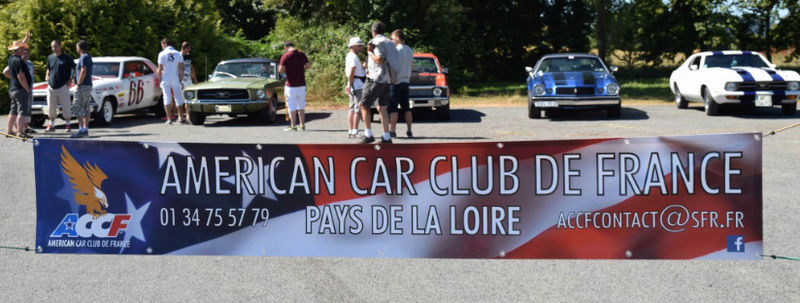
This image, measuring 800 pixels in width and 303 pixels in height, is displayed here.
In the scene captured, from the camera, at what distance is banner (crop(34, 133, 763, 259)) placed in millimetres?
4223

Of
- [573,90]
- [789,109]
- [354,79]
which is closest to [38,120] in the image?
[354,79]

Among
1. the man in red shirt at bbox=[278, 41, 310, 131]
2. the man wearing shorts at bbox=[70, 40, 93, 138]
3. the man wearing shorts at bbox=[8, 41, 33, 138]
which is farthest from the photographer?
the man in red shirt at bbox=[278, 41, 310, 131]

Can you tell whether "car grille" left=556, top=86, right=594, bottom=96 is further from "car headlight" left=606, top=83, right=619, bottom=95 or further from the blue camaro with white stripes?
"car headlight" left=606, top=83, right=619, bottom=95

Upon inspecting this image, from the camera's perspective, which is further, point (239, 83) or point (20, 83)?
point (239, 83)

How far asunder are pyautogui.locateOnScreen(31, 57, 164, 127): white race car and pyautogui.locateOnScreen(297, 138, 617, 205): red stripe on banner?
12693 millimetres

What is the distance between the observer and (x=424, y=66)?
17438mm

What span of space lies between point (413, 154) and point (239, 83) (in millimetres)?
12532

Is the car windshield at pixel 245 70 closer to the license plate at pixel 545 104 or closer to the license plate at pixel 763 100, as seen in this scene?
the license plate at pixel 545 104

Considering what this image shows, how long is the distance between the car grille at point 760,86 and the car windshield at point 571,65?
2.74 m

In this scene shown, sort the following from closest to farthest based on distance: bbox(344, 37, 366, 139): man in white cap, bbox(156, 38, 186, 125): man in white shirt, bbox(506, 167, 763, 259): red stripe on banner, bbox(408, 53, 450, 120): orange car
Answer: bbox(506, 167, 763, 259): red stripe on banner, bbox(344, 37, 366, 139): man in white cap, bbox(156, 38, 186, 125): man in white shirt, bbox(408, 53, 450, 120): orange car

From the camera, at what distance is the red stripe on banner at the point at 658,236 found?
13.8ft

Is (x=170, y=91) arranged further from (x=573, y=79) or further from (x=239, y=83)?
(x=573, y=79)

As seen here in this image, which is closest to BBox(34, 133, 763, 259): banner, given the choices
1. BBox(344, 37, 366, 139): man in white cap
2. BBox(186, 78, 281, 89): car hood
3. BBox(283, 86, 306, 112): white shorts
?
BBox(344, 37, 366, 139): man in white cap

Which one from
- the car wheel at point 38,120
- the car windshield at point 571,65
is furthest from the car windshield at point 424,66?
the car wheel at point 38,120
